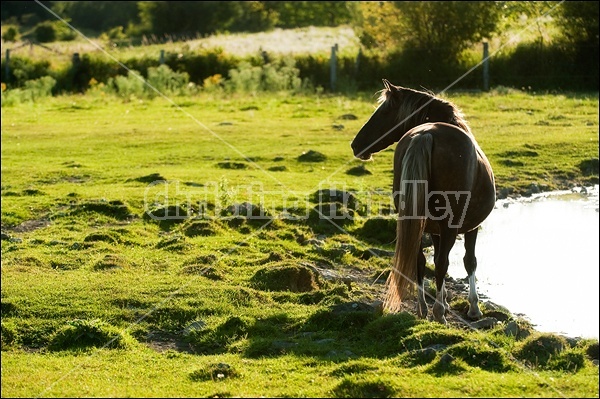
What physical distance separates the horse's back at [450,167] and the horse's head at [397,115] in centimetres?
75

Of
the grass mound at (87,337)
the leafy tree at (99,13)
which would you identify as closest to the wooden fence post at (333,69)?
the grass mound at (87,337)

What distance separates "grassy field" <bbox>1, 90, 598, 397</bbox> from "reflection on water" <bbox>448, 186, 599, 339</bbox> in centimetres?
43

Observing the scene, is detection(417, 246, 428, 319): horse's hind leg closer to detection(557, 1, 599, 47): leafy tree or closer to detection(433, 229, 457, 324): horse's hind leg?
detection(433, 229, 457, 324): horse's hind leg

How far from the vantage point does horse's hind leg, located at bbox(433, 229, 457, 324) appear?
7.68m

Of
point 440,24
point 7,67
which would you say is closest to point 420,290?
point 440,24

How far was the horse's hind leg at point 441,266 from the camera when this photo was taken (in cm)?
768

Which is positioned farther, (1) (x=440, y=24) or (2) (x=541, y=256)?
(1) (x=440, y=24)

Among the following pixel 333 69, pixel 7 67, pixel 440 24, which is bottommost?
pixel 333 69

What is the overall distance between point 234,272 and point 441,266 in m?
2.80

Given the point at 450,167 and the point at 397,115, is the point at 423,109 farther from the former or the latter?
the point at 450,167

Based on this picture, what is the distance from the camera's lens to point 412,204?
7402 mm

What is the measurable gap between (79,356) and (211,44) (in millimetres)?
29344

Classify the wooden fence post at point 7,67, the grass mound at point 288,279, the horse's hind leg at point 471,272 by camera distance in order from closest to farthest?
the horse's hind leg at point 471,272, the grass mound at point 288,279, the wooden fence post at point 7,67

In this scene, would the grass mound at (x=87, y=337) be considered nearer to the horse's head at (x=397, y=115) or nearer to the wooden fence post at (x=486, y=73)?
the horse's head at (x=397, y=115)
